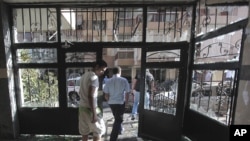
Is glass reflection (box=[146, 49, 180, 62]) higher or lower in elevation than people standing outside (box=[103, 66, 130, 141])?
higher

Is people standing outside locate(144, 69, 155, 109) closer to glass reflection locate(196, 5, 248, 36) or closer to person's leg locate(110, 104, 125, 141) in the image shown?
person's leg locate(110, 104, 125, 141)

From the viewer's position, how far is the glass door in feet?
13.0

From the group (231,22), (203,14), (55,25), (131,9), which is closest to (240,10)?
(231,22)

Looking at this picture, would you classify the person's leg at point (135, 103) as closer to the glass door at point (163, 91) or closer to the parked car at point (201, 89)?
the glass door at point (163, 91)

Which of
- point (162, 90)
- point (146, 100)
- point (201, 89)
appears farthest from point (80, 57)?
point (201, 89)

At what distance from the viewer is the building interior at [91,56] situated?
401 centimetres

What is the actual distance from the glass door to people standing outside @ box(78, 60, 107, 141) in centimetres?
130

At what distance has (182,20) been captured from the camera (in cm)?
436

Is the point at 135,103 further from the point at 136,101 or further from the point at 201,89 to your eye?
the point at 201,89

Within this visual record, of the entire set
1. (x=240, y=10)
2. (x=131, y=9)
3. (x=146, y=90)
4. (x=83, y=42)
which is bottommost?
(x=146, y=90)

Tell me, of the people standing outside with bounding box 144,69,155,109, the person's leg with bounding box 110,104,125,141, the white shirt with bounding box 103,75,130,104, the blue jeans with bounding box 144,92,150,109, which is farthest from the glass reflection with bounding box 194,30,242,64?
the person's leg with bounding box 110,104,125,141

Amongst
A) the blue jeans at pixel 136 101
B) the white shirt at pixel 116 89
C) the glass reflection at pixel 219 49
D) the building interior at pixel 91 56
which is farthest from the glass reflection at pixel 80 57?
the glass reflection at pixel 219 49

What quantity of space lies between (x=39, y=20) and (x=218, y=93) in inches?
140

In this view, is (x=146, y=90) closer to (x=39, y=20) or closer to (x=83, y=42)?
(x=83, y=42)
